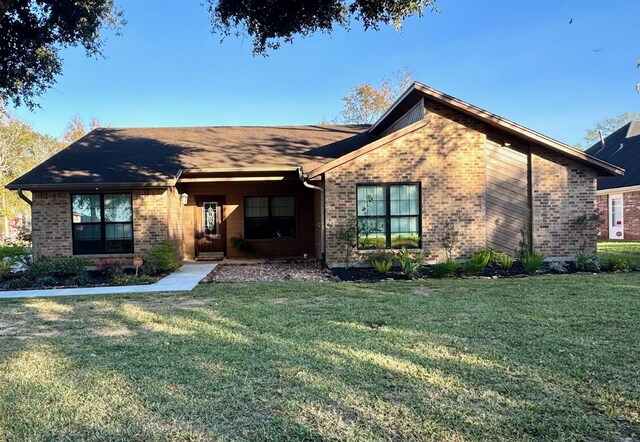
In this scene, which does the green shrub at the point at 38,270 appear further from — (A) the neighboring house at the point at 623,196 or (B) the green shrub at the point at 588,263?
(A) the neighboring house at the point at 623,196

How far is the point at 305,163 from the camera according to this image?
13.3 metres

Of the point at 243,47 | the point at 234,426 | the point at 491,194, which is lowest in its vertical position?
the point at 234,426

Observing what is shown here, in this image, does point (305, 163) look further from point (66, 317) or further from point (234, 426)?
point (234, 426)

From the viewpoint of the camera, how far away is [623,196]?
69.5 ft

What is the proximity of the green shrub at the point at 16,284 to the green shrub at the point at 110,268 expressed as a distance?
1604 mm

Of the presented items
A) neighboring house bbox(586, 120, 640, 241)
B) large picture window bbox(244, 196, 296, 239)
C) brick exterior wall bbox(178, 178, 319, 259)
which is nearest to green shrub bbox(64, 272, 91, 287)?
brick exterior wall bbox(178, 178, 319, 259)

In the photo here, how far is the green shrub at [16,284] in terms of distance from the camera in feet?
32.4

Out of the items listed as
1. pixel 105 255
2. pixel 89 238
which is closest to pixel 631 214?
pixel 105 255

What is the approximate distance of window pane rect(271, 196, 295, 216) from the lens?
51.0 feet

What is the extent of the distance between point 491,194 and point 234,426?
1060 cm

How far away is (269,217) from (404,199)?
543 cm

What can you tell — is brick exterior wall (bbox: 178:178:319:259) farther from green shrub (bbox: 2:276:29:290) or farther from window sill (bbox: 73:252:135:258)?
green shrub (bbox: 2:276:29:290)

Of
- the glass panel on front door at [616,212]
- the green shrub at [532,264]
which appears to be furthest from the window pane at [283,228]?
the glass panel on front door at [616,212]

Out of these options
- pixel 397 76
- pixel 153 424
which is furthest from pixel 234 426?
pixel 397 76
